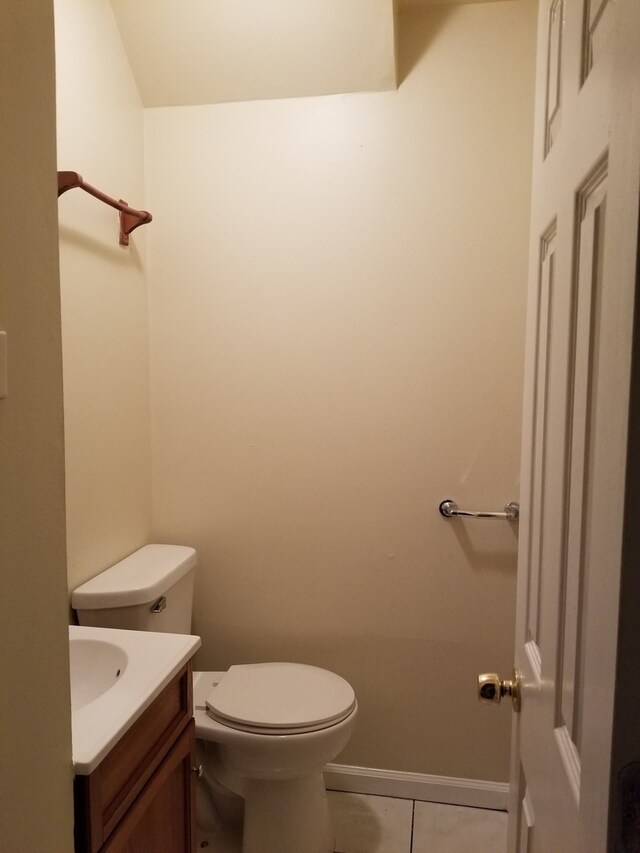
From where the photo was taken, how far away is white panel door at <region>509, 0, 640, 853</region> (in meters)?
0.45

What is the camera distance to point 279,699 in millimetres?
1640

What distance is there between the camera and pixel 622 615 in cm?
43

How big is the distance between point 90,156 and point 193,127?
1.38ft

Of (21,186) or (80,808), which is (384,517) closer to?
(80,808)

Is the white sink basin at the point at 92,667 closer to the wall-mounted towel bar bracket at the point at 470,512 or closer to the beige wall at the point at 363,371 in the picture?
the beige wall at the point at 363,371

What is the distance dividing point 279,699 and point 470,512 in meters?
0.79

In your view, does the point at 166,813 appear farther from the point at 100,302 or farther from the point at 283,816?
the point at 100,302

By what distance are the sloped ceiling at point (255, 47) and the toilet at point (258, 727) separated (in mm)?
1478

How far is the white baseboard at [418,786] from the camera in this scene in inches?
Answer: 75.7

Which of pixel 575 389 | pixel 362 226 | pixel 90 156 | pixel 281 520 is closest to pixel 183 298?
pixel 90 156

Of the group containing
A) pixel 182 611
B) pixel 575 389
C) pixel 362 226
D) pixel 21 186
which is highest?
pixel 362 226

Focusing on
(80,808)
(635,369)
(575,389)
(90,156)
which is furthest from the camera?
(90,156)

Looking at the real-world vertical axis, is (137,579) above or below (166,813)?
above

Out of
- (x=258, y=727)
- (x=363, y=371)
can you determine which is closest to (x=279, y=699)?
(x=258, y=727)
